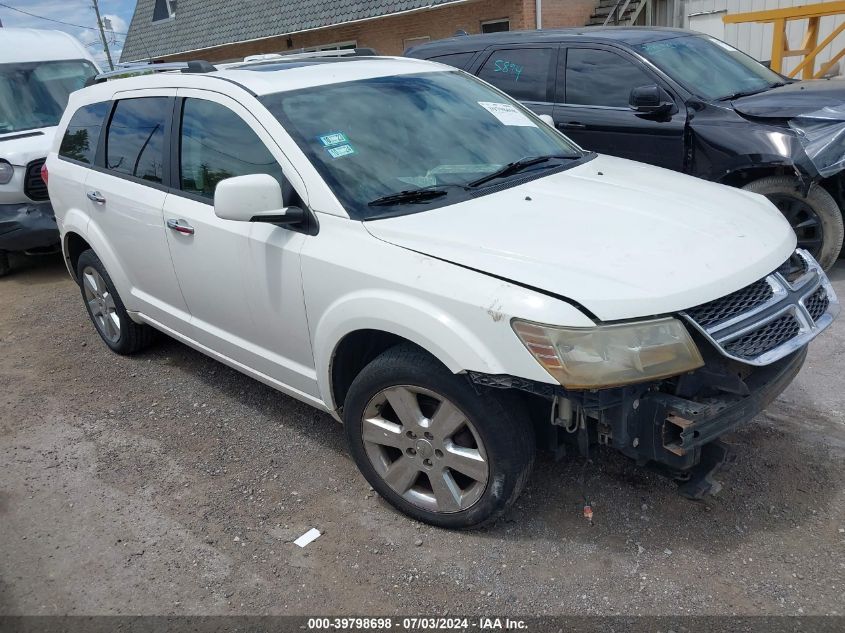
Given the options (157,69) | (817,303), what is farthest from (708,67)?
(157,69)

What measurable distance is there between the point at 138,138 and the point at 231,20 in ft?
58.2

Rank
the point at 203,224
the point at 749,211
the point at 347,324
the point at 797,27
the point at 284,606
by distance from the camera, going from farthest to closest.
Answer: the point at 797,27
the point at 203,224
the point at 749,211
the point at 347,324
the point at 284,606

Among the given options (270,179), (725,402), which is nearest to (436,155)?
(270,179)

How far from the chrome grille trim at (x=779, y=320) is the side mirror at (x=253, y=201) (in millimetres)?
1626

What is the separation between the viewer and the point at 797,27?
12.1 metres

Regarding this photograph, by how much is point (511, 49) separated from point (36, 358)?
4625mm

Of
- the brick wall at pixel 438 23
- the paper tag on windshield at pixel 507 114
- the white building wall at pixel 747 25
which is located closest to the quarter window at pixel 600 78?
the paper tag on windshield at pixel 507 114

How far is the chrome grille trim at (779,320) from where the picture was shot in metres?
2.50

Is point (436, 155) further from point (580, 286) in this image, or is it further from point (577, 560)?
point (577, 560)

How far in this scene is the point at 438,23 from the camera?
50.8 ft

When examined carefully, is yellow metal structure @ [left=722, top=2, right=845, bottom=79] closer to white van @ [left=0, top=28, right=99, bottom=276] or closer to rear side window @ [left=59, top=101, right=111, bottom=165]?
rear side window @ [left=59, top=101, right=111, bottom=165]

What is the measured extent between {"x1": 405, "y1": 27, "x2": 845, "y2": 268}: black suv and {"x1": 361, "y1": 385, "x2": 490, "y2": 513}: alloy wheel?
11.7 ft

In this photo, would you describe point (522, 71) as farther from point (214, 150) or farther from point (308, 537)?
point (308, 537)

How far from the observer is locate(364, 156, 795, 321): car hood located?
8.05ft
